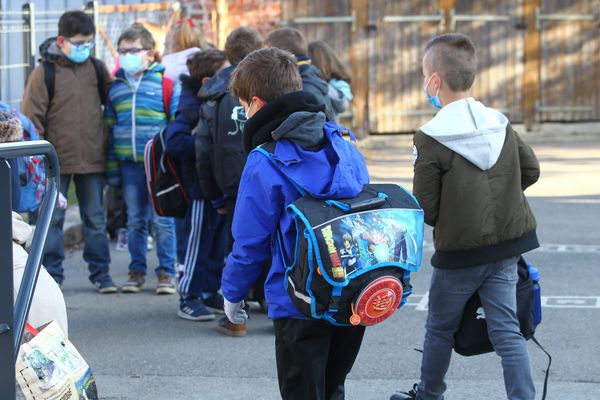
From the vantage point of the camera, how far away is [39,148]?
331cm

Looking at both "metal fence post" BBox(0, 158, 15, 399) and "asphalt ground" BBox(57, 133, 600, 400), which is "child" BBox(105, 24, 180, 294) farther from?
"metal fence post" BBox(0, 158, 15, 399)

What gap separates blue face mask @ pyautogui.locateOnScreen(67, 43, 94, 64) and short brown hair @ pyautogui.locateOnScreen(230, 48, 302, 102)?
12.9 feet

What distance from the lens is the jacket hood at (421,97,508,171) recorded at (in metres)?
4.89

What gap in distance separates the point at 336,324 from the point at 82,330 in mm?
3580

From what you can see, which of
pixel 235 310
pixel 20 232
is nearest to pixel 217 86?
pixel 235 310

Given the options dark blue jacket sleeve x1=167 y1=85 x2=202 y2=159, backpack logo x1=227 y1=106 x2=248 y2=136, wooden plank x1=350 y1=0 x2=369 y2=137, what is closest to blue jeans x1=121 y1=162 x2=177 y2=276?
dark blue jacket sleeve x1=167 y1=85 x2=202 y2=159

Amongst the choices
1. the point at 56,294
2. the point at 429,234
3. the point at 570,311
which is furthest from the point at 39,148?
the point at 429,234

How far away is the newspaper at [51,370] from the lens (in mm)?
3514

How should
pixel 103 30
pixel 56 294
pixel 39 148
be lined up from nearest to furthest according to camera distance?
1. pixel 39 148
2. pixel 56 294
3. pixel 103 30

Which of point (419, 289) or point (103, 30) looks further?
point (103, 30)

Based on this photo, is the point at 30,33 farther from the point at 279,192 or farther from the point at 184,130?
the point at 279,192

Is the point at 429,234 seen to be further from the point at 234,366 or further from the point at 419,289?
the point at 234,366

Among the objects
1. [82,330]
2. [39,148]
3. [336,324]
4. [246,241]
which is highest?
[39,148]

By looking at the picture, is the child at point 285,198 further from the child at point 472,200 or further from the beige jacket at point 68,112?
the beige jacket at point 68,112
